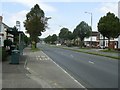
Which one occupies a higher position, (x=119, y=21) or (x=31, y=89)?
(x=119, y=21)

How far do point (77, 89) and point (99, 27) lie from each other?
60749 mm

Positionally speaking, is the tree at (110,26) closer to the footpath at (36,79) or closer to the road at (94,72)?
the road at (94,72)

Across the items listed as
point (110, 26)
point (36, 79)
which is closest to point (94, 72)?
point (36, 79)

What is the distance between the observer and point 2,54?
29594 millimetres

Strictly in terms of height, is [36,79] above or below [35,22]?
below

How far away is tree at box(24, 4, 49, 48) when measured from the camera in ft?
279

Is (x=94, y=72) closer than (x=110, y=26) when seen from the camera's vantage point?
Yes

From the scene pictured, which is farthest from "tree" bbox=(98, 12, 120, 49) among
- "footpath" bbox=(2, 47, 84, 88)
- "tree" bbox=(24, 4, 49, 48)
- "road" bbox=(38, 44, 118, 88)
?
"footpath" bbox=(2, 47, 84, 88)

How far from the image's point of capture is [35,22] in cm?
8488

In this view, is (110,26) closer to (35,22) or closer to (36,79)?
(35,22)

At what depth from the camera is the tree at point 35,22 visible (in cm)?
8500

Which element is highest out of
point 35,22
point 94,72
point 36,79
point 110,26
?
point 35,22

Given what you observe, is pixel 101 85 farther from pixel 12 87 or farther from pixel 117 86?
pixel 12 87

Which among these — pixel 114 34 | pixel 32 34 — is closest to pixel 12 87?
pixel 114 34
